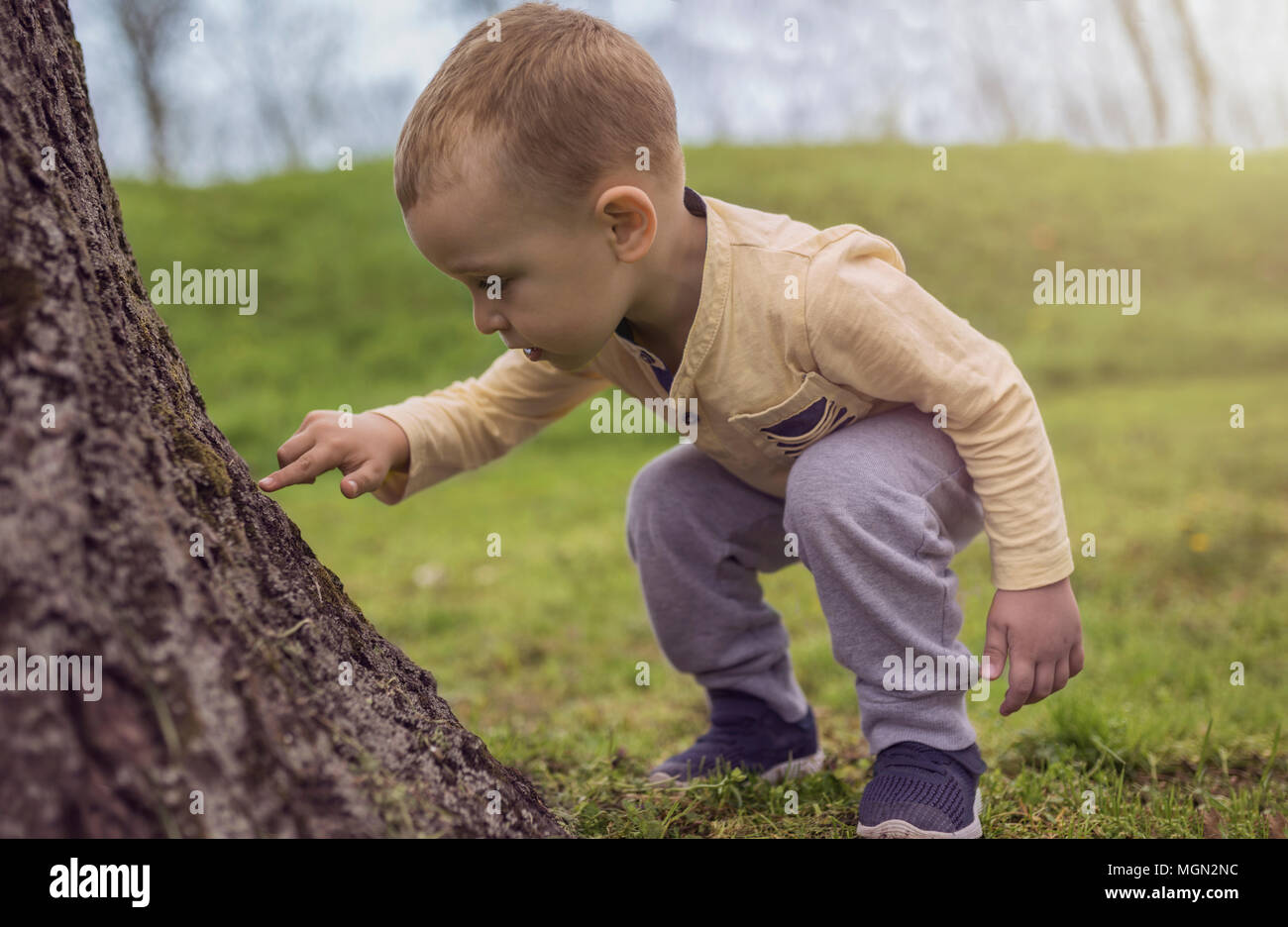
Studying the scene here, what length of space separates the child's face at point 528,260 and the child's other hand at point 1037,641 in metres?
0.84

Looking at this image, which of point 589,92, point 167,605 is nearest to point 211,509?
point 167,605

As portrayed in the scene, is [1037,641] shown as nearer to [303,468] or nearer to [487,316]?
[487,316]

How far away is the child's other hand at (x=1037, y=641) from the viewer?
5.62 ft

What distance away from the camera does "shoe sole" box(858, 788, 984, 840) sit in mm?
1644

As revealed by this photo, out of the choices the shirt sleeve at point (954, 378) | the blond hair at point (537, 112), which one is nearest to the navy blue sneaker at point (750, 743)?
the shirt sleeve at point (954, 378)

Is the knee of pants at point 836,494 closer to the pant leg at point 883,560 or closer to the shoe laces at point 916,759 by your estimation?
the pant leg at point 883,560

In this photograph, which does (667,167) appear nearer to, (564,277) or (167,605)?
(564,277)

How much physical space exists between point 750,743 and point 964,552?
3.04 meters

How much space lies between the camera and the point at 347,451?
1866 millimetres

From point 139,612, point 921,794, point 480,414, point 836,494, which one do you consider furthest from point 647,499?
point 139,612

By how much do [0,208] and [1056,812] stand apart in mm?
1919

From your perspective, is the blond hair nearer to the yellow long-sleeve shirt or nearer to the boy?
the boy

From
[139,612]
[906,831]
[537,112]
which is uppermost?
[537,112]
